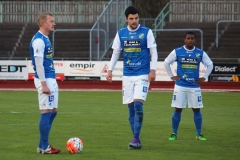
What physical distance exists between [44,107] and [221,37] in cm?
2818

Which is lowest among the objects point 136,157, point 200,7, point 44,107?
point 136,157

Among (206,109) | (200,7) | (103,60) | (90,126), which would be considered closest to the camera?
(90,126)

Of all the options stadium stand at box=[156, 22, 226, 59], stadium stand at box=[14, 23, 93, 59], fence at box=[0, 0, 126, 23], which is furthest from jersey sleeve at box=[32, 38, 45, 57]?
fence at box=[0, 0, 126, 23]

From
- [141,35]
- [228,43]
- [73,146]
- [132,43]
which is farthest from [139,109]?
[228,43]

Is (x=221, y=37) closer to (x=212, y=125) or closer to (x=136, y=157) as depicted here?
(x=212, y=125)

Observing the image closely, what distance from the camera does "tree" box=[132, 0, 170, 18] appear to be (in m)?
45.1

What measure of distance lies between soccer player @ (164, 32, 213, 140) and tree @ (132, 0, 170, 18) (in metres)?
29.9

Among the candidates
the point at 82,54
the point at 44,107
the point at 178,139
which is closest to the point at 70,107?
the point at 178,139

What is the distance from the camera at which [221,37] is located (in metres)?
39.6

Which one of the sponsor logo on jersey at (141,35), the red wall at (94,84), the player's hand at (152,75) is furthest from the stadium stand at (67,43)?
the player's hand at (152,75)

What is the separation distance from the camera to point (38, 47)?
12.0 meters

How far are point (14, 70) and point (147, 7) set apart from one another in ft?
38.4

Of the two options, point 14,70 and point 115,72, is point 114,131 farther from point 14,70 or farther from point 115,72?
point 14,70

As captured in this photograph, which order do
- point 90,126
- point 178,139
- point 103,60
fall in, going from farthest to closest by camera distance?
point 103,60
point 90,126
point 178,139
